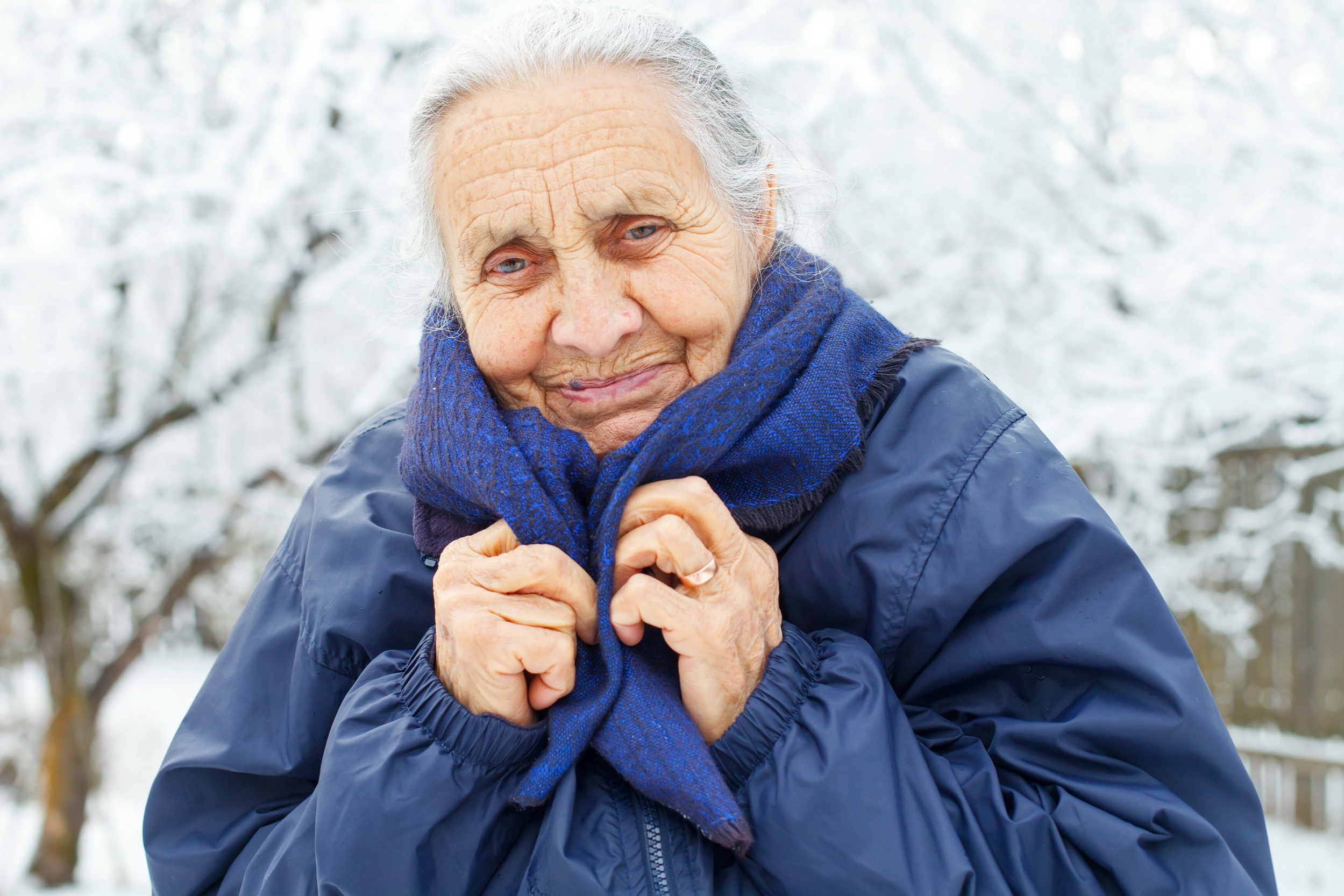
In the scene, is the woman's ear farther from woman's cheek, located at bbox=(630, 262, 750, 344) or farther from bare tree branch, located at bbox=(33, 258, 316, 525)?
bare tree branch, located at bbox=(33, 258, 316, 525)

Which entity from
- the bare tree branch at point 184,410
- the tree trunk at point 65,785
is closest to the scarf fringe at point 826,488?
the bare tree branch at point 184,410

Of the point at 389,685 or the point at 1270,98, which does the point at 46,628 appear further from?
the point at 1270,98

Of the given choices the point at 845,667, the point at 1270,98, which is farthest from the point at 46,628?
the point at 1270,98

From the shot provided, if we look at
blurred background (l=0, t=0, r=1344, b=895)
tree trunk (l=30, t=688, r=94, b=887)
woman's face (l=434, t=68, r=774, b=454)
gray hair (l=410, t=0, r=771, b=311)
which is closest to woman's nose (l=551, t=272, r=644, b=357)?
woman's face (l=434, t=68, r=774, b=454)

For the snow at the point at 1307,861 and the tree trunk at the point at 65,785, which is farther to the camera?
the tree trunk at the point at 65,785

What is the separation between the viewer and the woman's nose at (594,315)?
127 centimetres

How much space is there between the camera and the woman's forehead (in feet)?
4.07

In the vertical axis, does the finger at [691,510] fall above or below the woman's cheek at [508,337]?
below

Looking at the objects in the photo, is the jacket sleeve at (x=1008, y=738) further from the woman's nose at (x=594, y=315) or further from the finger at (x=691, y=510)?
the woman's nose at (x=594, y=315)

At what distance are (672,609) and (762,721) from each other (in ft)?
0.58

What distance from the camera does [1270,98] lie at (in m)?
3.53

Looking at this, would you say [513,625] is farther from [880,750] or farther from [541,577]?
[880,750]

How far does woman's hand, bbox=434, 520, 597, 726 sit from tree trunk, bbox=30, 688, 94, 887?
15.9 feet

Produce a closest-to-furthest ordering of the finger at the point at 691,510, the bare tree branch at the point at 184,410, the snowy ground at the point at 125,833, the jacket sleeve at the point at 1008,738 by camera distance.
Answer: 1. the jacket sleeve at the point at 1008,738
2. the finger at the point at 691,510
3. the bare tree branch at the point at 184,410
4. the snowy ground at the point at 125,833
